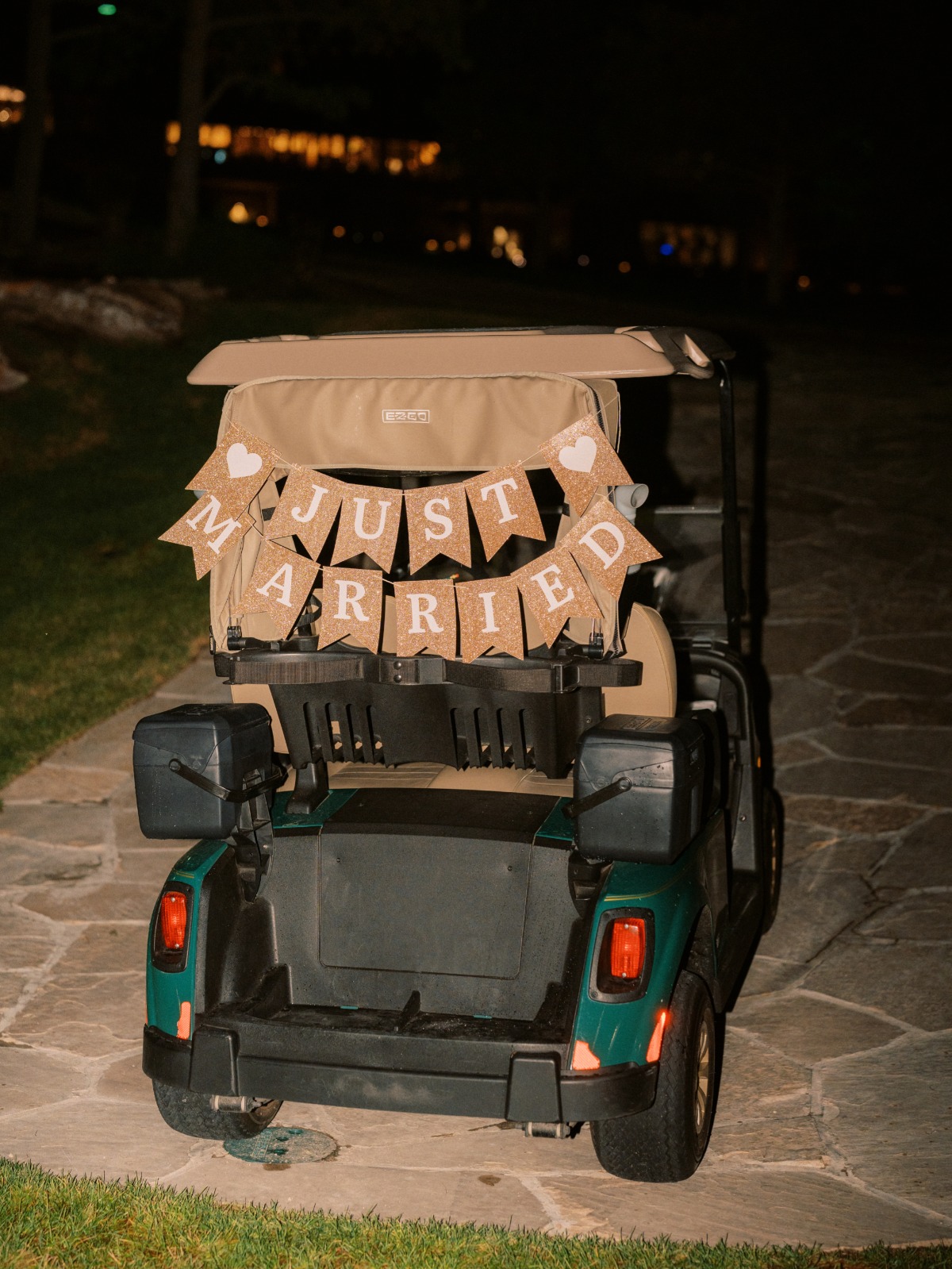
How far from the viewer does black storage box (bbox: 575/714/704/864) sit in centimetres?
365

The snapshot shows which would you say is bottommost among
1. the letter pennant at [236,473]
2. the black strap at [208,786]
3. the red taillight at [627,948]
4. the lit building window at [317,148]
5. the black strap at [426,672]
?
the red taillight at [627,948]

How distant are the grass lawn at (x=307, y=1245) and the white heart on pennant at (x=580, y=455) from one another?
2.00 metres

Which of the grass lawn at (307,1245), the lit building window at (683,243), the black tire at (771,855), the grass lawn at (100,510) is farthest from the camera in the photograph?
the lit building window at (683,243)

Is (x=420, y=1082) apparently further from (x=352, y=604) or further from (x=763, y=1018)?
(x=763, y=1018)

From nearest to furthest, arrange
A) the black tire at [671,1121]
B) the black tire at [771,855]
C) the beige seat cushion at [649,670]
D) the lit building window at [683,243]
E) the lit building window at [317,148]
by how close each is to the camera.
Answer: the black tire at [671,1121] < the beige seat cushion at [649,670] < the black tire at [771,855] < the lit building window at [683,243] < the lit building window at [317,148]

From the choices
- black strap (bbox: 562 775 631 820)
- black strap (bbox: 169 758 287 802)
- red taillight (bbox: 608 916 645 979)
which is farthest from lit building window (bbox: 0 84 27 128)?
red taillight (bbox: 608 916 645 979)

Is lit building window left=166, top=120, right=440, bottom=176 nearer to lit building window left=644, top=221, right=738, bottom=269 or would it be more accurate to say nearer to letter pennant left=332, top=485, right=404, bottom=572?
lit building window left=644, top=221, right=738, bottom=269

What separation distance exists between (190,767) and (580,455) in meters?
1.37

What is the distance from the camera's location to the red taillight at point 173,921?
3924 millimetres

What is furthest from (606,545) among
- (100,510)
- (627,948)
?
(100,510)

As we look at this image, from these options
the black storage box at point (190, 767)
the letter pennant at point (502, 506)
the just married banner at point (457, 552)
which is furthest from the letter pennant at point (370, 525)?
the black storage box at point (190, 767)

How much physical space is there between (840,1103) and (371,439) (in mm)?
2491

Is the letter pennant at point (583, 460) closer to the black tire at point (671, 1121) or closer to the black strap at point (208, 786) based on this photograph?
the black strap at point (208, 786)

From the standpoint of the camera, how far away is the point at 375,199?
2233 inches
